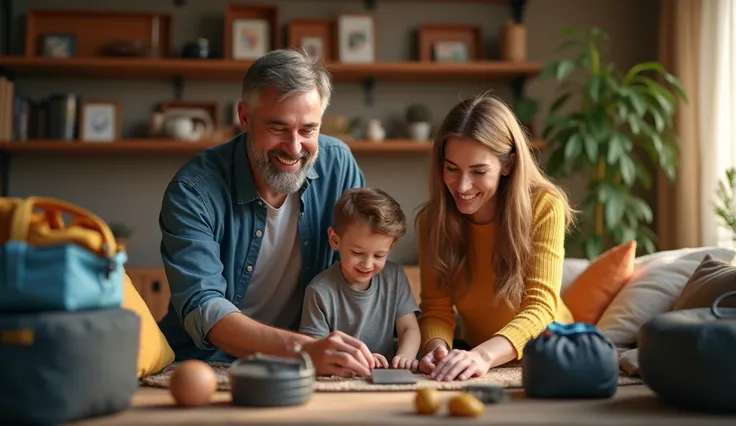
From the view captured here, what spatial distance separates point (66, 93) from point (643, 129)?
3.25 m

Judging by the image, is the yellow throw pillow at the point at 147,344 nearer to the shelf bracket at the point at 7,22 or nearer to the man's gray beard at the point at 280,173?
the man's gray beard at the point at 280,173

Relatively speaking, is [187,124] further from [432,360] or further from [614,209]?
[432,360]

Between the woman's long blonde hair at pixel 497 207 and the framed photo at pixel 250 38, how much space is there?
106 inches

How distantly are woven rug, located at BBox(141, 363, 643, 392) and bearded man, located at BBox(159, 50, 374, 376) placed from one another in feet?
0.53

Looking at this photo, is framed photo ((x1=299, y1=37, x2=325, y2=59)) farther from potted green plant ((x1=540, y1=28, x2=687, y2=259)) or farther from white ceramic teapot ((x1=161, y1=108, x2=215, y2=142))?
potted green plant ((x1=540, y1=28, x2=687, y2=259))

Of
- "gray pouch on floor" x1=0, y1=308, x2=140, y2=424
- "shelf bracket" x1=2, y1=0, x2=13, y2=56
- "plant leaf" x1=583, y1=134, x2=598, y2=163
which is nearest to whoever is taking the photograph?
"gray pouch on floor" x1=0, y1=308, x2=140, y2=424

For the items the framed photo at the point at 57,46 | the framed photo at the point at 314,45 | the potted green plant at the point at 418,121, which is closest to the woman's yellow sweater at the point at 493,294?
the potted green plant at the point at 418,121

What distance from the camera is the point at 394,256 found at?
15.9 ft

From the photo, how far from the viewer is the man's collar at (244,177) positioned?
7.50ft

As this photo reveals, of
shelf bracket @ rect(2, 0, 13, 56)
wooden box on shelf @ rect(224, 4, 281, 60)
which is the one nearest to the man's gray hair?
wooden box on shelf @ rect(224, 4, 281, 60)

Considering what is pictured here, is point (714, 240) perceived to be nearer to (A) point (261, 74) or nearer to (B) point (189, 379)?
(A) point (261, 74)

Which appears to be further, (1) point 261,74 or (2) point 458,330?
(2) point 458,330

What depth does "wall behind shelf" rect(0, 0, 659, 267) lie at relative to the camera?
4816mm

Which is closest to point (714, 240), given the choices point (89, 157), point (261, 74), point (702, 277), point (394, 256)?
point (394, 256)
